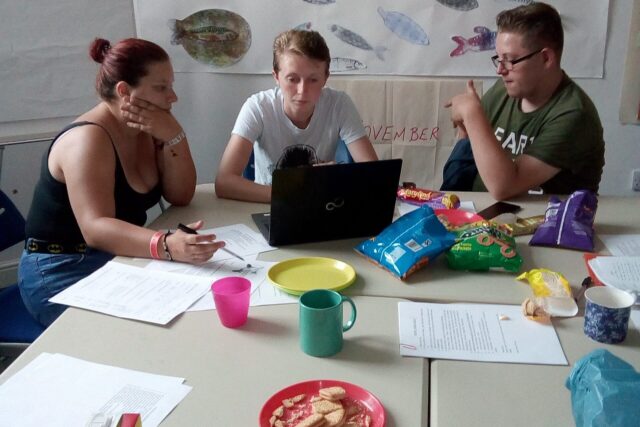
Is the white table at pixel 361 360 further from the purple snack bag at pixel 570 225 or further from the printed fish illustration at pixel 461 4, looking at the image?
the printed fish illustration at pixel 461 4

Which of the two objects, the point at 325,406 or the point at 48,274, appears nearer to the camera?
the point at 325,406

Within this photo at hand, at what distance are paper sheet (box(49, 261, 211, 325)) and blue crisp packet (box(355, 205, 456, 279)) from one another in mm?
412

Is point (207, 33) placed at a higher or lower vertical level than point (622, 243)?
higher

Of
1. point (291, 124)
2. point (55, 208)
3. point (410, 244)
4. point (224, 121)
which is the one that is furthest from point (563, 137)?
point (224, 121)

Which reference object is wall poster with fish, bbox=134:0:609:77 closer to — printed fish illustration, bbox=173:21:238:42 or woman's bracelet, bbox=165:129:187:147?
printed fish illustration, bbox=173:21:238:42

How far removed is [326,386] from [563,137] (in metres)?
1.31

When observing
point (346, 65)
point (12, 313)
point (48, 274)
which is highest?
point (346, 65)

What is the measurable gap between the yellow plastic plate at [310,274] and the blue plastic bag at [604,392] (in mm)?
537

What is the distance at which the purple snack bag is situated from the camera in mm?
1439

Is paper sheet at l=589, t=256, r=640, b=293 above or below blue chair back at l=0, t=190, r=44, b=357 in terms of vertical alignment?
above

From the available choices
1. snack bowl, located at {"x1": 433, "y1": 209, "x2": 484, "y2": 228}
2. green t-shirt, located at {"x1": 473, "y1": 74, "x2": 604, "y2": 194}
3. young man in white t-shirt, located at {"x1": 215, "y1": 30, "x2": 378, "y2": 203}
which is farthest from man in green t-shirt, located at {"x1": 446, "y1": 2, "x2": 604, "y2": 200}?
young man in white t-shirt, located at {"x1": 215, "y1": 30, "x2": 378, "y2": 203}

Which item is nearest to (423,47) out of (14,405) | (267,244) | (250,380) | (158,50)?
(158,50)

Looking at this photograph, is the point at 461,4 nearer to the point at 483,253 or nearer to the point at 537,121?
the point at 537,121

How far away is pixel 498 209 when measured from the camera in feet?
5.69
